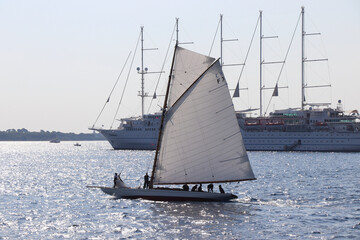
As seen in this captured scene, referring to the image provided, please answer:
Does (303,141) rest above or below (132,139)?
below

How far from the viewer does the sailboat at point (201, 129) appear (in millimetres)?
40219

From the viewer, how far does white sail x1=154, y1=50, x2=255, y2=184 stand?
40.2 metres

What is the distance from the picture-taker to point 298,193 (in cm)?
5000

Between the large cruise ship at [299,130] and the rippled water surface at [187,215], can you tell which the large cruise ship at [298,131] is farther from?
the rippled water surface at [187,215]

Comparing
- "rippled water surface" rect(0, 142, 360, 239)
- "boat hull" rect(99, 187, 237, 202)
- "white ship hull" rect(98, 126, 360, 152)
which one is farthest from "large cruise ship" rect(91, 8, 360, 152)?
"boat hull" rect(99, 187, 237, 202)

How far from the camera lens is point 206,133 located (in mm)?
40250

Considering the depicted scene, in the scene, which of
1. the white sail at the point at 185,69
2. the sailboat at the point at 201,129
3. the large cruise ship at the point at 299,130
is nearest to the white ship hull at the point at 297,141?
the large cruise ship at the point at 299,130

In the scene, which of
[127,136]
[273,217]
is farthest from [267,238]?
[127,136]

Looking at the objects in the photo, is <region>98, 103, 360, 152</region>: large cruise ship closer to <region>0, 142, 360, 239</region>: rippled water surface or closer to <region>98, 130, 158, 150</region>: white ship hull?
<region>98, 130, 158, 150</region>: white ship hull

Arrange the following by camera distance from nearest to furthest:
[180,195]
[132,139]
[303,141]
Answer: [180,195] < [303,141] < [132,139]

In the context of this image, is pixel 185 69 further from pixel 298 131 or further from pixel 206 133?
pixel 298 131

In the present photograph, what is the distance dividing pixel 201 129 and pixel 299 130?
96.2m

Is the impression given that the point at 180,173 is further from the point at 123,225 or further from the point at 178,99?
the point at 123,225

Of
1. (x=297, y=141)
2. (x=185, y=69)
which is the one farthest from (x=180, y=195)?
(x=297, y=141)
